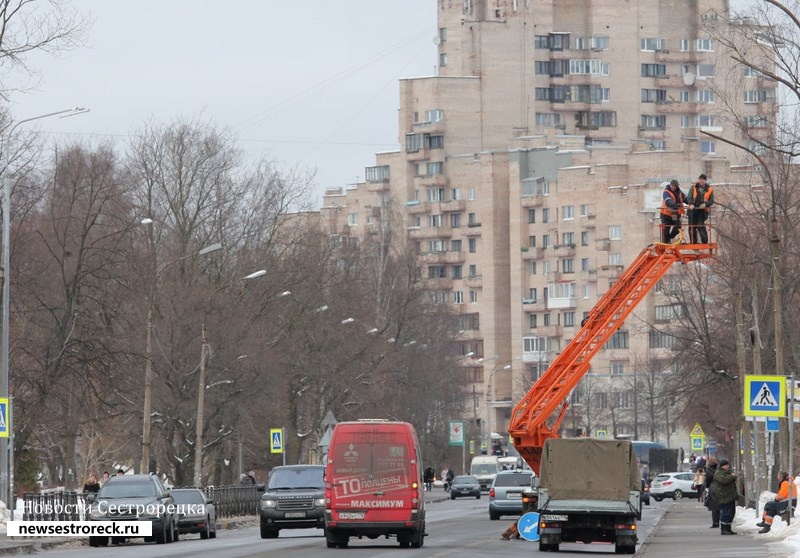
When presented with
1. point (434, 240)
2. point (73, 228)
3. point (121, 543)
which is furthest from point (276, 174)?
point (434, 240)

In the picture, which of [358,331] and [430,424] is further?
[430,424]

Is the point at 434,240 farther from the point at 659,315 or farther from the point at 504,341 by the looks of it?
the point at 659,315

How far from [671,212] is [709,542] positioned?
722 cm

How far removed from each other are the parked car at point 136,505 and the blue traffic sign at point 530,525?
8.87 meters

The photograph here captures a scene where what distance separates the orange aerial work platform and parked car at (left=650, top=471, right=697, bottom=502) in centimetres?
5337

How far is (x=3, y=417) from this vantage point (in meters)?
36.8

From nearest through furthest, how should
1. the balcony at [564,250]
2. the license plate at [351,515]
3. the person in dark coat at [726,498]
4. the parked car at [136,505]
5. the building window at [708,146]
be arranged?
1. the license plate at [351,515]
2. the parked car at [136,505]
3. the person in dark coat at [726,498]
4. the balcony at [564,250]
5. the building window at [708,146]

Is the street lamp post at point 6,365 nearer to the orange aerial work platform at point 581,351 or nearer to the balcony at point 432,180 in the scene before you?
the orange aerial work platform at point 581,351

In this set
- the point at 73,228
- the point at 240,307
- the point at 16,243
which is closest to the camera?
the point at 16,243

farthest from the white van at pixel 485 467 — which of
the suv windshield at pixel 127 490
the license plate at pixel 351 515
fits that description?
the license plate at pixel 351 515

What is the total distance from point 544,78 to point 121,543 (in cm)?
12627

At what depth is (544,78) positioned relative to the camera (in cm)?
16050

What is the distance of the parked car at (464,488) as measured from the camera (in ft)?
290

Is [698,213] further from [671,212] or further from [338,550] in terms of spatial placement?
[338,550]
